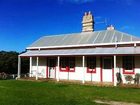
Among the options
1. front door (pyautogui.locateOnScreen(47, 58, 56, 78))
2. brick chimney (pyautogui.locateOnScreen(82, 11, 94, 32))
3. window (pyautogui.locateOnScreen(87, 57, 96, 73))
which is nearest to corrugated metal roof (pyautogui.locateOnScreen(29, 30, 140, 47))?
brick chimney (pyautogui.locateOnScreen(82, 11, 94, 32))

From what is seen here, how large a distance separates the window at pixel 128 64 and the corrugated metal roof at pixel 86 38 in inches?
67.6

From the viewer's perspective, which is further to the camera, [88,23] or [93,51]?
[88,23]

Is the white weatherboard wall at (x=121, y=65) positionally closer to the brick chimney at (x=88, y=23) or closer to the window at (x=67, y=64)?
the window at (x=67, y=64)

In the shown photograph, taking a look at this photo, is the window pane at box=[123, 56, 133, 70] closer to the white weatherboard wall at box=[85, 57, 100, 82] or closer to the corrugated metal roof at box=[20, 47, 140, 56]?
the corrugated metal roof at box=[20, 47, 140, 56]

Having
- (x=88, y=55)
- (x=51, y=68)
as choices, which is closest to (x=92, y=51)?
(x=88, y=55)

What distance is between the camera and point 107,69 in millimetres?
21016

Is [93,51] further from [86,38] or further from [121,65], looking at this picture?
[86,38]

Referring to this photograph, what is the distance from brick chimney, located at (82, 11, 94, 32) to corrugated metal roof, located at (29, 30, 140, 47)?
782 mm

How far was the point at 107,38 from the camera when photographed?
2244cm

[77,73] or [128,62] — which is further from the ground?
[128,62]

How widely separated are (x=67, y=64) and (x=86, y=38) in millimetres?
3069

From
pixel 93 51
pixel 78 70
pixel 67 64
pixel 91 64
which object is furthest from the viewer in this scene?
pixel 67 64

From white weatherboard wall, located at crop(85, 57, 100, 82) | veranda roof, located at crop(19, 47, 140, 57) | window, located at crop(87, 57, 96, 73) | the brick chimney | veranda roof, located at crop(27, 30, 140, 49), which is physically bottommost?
white weatherboard wall, located at crop(85, 57, 100, 82)

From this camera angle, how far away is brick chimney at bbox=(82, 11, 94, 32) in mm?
26359
